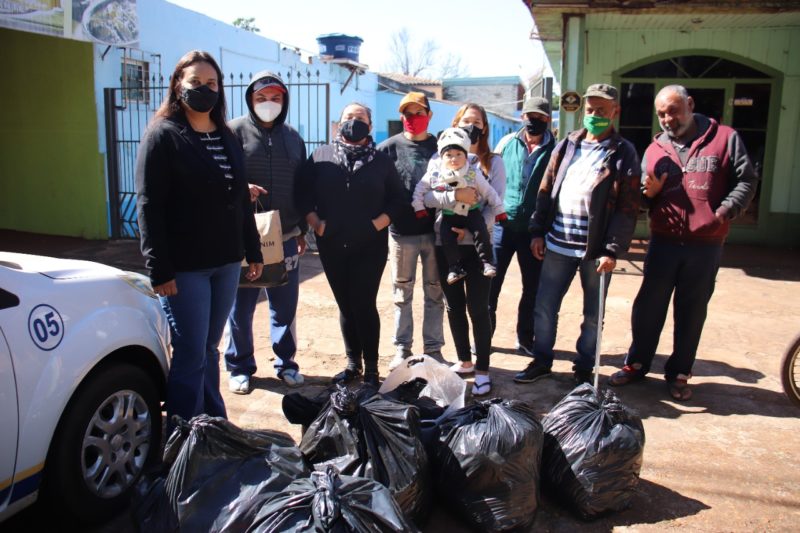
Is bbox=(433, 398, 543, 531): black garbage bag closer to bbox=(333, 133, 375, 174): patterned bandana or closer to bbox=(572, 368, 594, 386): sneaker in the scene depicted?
bbox=(572, 368, 594, 386): sneaker

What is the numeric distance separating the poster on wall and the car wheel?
6.79 metres

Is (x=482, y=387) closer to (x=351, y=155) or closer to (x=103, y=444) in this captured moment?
(x=351, y=155)

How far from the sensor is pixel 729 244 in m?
10.7

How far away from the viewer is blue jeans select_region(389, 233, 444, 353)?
479 centimetres

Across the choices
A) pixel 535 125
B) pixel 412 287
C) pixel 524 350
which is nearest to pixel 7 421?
pixel 412 287

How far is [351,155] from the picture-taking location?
4.35m

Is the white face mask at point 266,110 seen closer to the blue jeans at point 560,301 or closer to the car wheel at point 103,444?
the car wheel at point 103,444

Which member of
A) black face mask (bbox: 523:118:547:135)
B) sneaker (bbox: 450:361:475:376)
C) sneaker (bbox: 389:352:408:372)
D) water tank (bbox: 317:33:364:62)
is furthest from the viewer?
water tank (bbox: 317:33:364:62)

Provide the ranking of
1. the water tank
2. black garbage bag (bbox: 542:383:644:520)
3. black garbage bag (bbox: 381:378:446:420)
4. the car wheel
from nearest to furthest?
the car wheel, black garbage bag (bbox: 542:383:644:520), black garbage bag (bbox: 381:378:446:420), the water tank

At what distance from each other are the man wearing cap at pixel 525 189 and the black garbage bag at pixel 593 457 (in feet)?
6.66

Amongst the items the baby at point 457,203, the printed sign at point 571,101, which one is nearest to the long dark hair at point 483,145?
the baby at point 457,203

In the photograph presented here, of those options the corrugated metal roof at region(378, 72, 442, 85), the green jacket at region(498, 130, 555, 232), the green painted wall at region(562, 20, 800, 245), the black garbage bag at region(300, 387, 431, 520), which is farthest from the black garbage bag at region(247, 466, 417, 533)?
the corrugated metal roof at region(378, 72, 442, 85)

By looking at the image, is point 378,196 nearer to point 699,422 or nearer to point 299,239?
point 299,239

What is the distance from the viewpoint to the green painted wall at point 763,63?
992 centimetres
